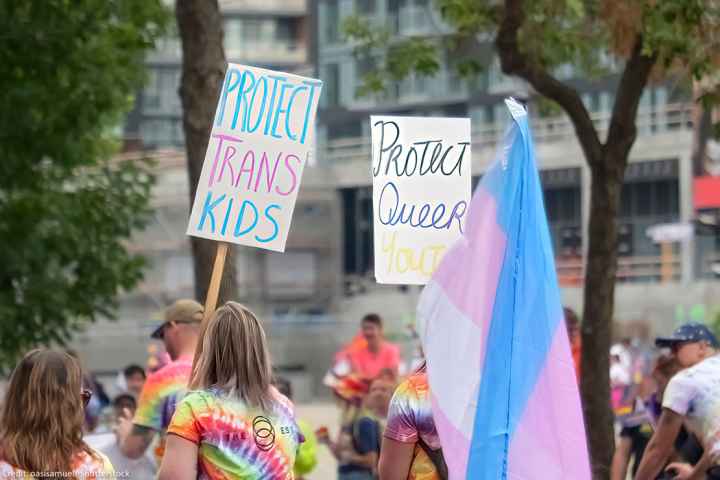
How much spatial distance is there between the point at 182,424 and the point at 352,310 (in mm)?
50304

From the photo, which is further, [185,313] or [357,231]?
[357,231]

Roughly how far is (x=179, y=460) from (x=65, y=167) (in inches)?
399

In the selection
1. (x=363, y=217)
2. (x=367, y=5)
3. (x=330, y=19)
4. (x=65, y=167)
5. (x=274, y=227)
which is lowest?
(x=274, y=227)

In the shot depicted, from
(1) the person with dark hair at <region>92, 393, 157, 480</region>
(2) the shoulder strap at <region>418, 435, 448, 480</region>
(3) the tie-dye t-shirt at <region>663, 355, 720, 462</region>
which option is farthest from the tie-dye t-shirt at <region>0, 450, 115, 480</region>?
(3) the tie-dye t-shirt at <region>663, 355, 720, 462</region>

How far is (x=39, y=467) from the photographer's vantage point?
5043 mm

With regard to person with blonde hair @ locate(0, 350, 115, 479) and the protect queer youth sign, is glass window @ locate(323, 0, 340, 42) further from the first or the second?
person with blonde hair @ locate(0, 350, 115, 479)

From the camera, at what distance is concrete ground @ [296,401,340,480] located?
19.1m

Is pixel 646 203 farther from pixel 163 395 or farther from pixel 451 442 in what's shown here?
A: pixel 451 442

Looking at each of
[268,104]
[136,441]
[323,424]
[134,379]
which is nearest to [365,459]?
[134,379]

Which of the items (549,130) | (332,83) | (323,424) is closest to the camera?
Answer: (323,424)

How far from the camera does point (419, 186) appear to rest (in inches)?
269

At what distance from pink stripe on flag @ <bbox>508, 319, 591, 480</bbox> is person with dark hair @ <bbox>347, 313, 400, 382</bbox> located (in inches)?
291

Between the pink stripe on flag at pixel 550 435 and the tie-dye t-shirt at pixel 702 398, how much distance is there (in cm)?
210

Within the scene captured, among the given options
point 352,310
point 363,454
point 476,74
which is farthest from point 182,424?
point 352,310
